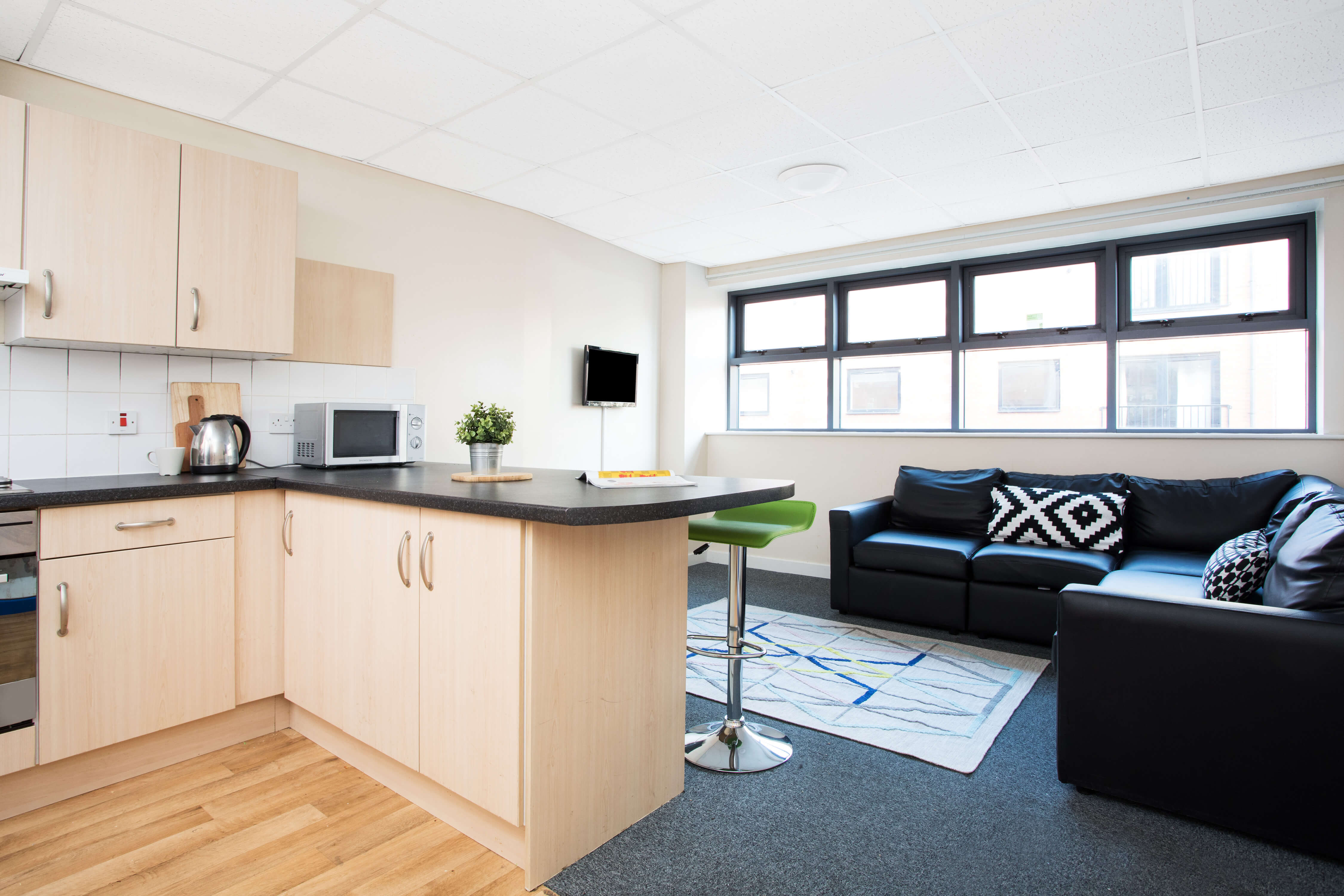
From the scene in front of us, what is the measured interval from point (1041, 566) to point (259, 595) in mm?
3575

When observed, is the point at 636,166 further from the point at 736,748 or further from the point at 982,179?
the point at 736,748

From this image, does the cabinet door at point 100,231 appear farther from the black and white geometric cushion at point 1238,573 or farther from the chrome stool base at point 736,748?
the black and white geometric cushion at point 1238,573

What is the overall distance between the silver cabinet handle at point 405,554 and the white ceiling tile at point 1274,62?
317 cm

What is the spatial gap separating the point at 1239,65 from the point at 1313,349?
7.07ft

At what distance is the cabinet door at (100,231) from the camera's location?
2.26 m

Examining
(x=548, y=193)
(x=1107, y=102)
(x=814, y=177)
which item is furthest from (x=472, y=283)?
(x=1107, y=102)

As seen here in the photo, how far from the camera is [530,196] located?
4.10 m

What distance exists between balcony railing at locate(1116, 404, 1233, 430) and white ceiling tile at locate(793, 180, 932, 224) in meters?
1.87

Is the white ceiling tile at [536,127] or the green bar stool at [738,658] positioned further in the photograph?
the white ceiling tile at [536,127]

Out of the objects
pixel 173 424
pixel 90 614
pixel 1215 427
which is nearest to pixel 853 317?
pixel 1215 427

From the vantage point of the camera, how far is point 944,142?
3250 mm

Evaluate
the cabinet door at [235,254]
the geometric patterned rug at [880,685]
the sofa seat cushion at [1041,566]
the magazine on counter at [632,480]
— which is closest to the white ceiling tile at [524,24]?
the cabinet door at [235,254]

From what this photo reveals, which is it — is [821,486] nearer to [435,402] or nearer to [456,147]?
[435,402]

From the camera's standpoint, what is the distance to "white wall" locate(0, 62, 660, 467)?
3137 mm
